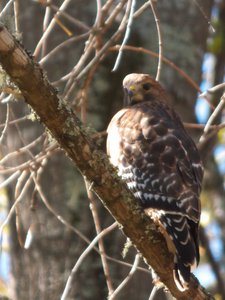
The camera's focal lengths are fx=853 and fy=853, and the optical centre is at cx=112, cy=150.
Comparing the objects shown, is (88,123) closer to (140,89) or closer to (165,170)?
(140,89)

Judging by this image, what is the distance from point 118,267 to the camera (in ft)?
16.8

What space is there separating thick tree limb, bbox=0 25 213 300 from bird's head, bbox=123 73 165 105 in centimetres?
159

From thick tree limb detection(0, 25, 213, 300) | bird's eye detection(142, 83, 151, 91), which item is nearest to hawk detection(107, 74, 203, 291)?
thick tree limb detection(0, 25, 213, 300)

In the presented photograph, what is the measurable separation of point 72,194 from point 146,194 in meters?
1.10

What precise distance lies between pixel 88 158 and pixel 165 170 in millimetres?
1103

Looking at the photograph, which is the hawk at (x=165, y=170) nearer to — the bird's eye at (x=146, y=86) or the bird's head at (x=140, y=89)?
the bird's head at (x=140, y=89)

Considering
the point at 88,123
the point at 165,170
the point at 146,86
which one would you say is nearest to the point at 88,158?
the point at 165,170

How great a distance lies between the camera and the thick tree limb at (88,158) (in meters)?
3.04

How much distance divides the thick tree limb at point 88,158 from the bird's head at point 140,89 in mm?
1594

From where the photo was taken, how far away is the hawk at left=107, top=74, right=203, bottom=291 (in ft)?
12.5

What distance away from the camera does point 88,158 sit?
3.26 m

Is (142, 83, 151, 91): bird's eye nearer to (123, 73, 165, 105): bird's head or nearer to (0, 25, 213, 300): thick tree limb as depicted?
(123, 73, 165, 105): bird's head

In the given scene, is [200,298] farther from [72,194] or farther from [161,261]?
[72,194]

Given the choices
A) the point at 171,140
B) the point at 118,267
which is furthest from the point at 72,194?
the point at 171,140
